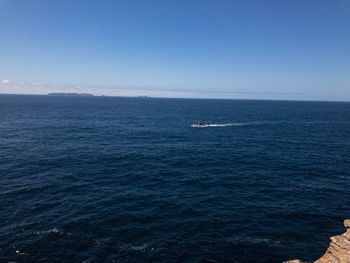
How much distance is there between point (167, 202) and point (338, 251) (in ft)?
74.3

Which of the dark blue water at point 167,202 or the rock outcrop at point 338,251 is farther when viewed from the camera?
the dark blue water at point 167,202

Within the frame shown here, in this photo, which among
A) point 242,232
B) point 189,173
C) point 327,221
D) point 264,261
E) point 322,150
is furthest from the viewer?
point 322,150

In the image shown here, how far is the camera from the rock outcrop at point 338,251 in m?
26.4

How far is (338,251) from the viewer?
92.8ft

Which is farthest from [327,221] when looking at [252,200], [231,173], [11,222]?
[11,222]

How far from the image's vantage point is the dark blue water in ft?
95.2

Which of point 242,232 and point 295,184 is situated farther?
point 295,184

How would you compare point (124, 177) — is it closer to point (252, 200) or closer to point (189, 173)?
point (189, 173)

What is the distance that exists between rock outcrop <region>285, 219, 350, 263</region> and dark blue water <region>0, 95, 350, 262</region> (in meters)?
1.09

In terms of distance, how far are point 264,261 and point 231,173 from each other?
89.3 ft

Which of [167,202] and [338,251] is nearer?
[338,251]

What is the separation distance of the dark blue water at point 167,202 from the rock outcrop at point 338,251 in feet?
3.59

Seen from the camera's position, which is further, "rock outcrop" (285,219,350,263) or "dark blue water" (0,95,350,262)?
"dark blue water" (0,95,350,262)

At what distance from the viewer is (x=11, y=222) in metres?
33.2
